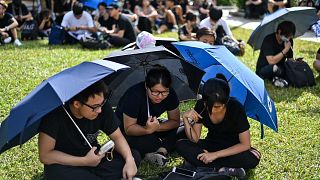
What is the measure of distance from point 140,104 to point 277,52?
3.54 m

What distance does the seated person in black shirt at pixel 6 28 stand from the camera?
428 inches

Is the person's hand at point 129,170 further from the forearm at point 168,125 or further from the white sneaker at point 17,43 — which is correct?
the white sneaker at point 17,43

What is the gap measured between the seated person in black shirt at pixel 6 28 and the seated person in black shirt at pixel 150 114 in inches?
284

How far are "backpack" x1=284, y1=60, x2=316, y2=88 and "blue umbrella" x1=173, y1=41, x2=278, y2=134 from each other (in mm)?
2919

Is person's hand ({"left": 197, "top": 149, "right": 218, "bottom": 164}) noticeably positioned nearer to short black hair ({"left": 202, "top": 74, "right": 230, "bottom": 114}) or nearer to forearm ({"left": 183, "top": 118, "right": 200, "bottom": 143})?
forearm ({"left": 183, "top": 118, "right": 200, "bottom": 143})

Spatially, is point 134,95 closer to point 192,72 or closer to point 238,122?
point 192,72

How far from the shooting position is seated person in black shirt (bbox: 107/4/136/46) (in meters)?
10.6

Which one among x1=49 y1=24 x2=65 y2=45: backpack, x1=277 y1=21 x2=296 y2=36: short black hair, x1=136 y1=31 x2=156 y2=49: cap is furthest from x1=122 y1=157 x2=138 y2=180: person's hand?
x1=49 y1=24 x2=65 y2=45: backpack

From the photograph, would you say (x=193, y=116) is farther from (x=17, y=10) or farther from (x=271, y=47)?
(x=17, y=10)

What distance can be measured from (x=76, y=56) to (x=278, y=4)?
6319 millimetres

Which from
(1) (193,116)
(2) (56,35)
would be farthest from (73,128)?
(2) (56,35)

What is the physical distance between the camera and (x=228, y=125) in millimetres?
3994

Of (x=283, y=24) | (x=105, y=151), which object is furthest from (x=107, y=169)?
(x=283, y=24)

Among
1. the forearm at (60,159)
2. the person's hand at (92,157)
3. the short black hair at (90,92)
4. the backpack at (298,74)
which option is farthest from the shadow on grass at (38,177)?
the backpack at (298,74)
